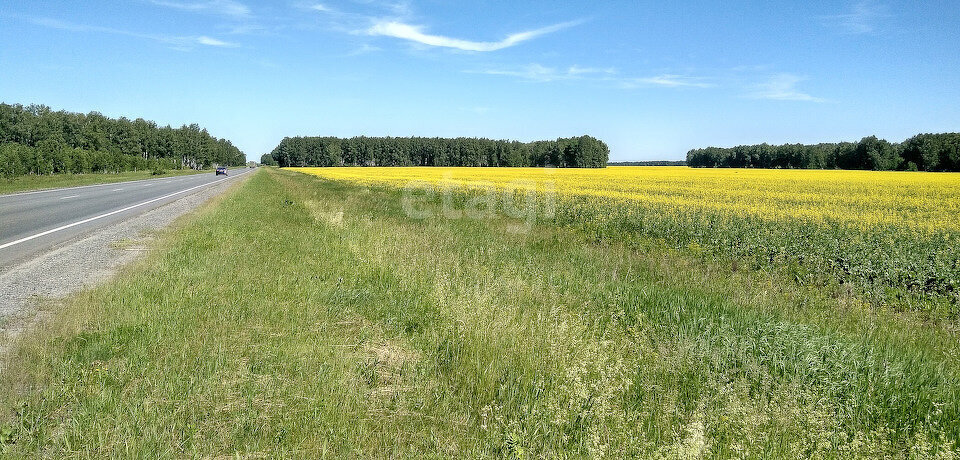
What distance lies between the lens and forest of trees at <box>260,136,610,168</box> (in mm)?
146250

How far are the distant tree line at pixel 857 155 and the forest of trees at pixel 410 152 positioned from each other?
4811 cm

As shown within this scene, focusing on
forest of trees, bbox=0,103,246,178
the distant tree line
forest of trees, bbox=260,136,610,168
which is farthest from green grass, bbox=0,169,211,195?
forest of trees, bbox=260,136,610,168

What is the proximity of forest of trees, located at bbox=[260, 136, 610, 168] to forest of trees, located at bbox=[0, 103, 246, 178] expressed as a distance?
27.9 meters

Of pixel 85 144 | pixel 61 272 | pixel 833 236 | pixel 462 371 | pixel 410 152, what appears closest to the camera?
pixel 462 371

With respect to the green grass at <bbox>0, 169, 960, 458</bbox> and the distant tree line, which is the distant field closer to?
the green grass at <bbox>0, 169, 960, 458</bbox>

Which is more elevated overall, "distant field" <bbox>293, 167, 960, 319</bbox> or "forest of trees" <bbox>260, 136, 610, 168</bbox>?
"forest of trees" <bbox>260, 136, 610, 168</bbox>

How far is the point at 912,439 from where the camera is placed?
130 inches

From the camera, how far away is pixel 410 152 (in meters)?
161

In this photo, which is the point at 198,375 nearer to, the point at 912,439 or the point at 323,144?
the point at 912,439

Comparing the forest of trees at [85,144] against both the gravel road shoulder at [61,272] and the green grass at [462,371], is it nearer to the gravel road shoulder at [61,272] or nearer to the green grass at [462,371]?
the gravel road shoulder at [61,272]

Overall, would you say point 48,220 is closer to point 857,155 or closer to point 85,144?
point 85,144

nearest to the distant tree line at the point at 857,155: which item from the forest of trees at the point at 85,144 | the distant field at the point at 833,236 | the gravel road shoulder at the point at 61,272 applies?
the distant field at the point at 833,236

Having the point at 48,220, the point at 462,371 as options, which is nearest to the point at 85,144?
the point at 48,220

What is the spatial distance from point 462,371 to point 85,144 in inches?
4389
